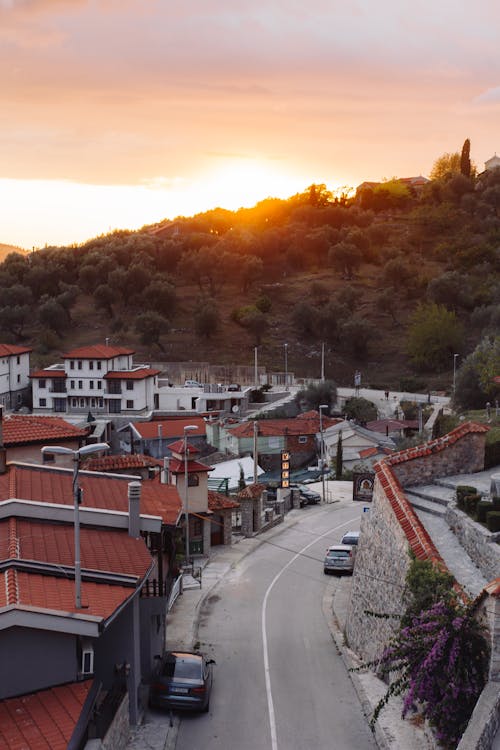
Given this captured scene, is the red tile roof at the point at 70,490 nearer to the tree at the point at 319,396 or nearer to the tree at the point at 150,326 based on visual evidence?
the tree at the point at 319,396

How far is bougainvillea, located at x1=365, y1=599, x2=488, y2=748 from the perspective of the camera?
505 inches

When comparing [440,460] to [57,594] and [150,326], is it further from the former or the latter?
[150,326]

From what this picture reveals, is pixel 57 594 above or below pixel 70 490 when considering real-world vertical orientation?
below

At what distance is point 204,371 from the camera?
3637 inches

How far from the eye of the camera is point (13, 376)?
80250 millimetres

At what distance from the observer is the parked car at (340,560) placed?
30.3 meters

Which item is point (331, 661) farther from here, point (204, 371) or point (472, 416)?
point (204, 371)

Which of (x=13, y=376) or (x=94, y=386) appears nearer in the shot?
(x=94, y=386)

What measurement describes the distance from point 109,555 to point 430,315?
8264 centimetres

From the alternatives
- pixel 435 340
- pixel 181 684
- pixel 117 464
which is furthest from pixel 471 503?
pixel 435 340

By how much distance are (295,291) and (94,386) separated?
150 ft

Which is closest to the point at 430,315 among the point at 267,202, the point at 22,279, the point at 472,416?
the point at 472,416

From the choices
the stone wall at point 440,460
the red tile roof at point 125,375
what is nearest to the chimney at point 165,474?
the stone wall at point 440,460

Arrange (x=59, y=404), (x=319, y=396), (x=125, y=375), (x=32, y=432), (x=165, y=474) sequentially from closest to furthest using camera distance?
1. (x=32, y=432)
2. (x=165, y=474)
3. (x=125, y=375)
4. (x=319, y=396)
5. (x=59, y=404)
